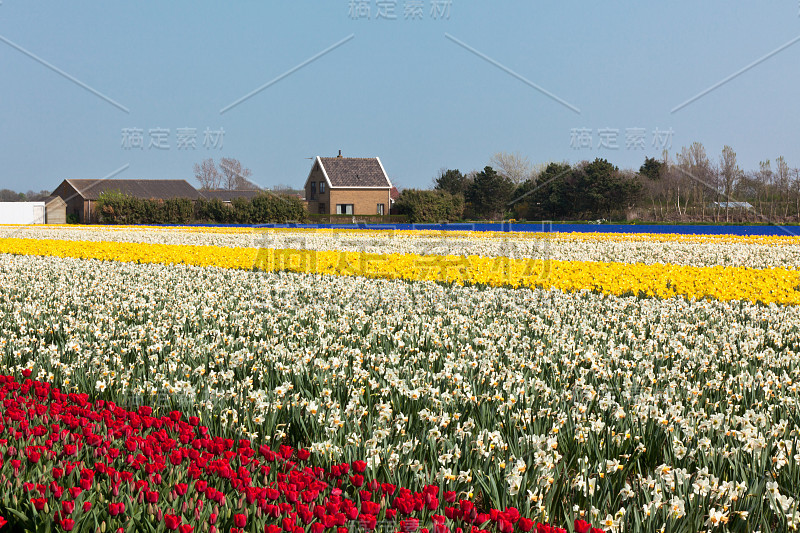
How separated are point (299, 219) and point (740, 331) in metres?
51.4

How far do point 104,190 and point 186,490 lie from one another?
231 feet

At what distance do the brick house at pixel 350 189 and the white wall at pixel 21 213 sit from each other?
26.9 meters

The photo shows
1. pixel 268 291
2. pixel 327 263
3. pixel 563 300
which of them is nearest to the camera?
pixel 563 300

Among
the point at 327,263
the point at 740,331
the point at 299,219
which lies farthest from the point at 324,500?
the point at 299,219

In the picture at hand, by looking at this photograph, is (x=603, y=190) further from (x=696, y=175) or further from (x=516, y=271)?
(x=516, y=271)

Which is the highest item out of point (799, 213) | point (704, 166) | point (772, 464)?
point (704, 166)

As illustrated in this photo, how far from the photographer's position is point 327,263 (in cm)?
1482

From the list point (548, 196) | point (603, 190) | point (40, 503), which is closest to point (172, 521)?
point (40, 503)

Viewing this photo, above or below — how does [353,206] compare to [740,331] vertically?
above

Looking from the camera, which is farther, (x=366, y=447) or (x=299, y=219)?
(x=299, y=219)

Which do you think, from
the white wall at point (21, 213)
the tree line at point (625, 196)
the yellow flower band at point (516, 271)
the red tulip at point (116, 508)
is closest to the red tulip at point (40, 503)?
the red tulip at point (116, 508)

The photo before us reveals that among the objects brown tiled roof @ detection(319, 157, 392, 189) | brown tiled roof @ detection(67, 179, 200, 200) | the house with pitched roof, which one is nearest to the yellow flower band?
brown tiled roof @ detection(319, 157, 392, 189)

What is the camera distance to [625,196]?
178ft

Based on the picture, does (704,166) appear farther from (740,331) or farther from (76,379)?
(76,379)
